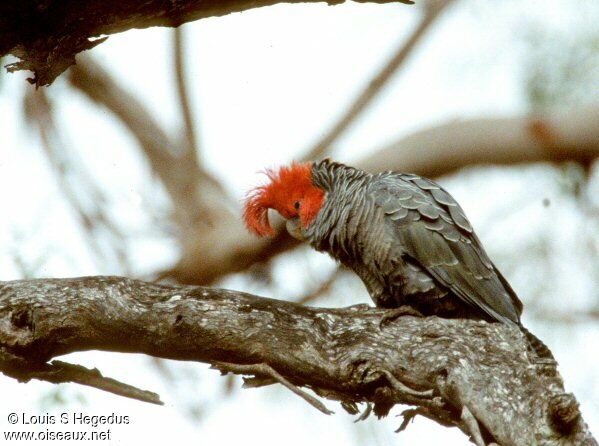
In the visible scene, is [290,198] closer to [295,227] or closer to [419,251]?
[295,227]

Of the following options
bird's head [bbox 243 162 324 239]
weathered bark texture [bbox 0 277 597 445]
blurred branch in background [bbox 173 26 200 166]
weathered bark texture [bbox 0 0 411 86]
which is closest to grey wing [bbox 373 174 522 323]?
bird's head [bbox 243 162 324 239]

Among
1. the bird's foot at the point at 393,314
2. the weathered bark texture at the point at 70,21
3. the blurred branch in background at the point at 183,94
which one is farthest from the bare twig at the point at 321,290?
the weathered bark texture at the point at 70,21

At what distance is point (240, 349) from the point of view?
3.99 meters

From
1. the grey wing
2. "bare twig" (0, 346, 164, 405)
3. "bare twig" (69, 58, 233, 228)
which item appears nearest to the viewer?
"bare twig" (0, 346, 164, 405)

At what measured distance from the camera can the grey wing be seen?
5395mm

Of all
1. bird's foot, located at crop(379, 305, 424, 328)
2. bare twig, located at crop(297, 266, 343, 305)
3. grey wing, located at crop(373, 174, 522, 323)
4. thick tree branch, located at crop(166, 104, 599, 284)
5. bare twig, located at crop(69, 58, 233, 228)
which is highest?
bare twig, located at crop(69, 58, 233, 228)

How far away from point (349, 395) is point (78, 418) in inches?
108

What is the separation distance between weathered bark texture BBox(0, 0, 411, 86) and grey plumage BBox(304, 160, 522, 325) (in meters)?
2.11

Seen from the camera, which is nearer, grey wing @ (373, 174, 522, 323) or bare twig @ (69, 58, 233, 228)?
grey wing @ (373, 174, 522, 323)

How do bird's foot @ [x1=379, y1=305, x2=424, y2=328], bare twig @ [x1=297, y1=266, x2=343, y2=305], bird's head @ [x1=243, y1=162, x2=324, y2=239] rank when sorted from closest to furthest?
bird's foot @ [x1=379, y1=305, x2=424, y2=328] < bird's head @ [x1=243, y1=162, x2=324, y2=239] < bare twig @ [x1=297, y1=266, x2=343, y2=305]

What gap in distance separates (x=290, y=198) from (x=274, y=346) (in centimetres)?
254

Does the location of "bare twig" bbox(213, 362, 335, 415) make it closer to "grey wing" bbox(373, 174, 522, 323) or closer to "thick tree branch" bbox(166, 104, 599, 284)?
"grey wing" bbox(373, 174, 522, 323)

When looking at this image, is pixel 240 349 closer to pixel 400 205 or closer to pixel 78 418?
pixel 400 205

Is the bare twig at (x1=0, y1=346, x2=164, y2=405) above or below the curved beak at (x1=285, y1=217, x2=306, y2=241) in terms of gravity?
below
